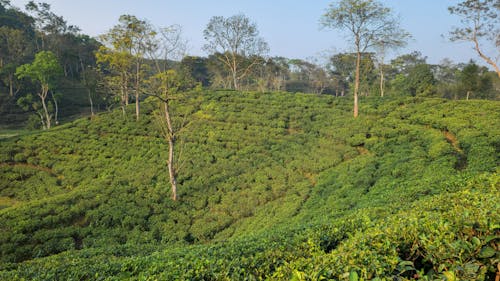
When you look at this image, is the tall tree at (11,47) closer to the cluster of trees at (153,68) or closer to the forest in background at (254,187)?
the cluster of trees at (153,68)

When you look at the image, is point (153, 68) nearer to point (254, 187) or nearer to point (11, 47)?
point (254, 187)

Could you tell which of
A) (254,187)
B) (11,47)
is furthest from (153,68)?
(11,47)

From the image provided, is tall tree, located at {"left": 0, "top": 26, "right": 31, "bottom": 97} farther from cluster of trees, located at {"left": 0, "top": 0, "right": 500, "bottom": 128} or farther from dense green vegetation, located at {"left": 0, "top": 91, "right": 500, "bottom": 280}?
dense green vegetation, located at {"left": 0, "top": 91, "right": 500, "bottom": 280}

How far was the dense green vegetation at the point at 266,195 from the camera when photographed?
Answer: 2.96m

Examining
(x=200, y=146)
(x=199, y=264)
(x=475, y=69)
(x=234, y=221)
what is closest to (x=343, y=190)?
(x=234, y=221)

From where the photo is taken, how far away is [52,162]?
16.5 m

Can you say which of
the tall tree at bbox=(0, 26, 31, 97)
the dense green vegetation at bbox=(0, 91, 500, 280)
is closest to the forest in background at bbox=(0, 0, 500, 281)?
the dense green vegetation at bbox=(0, 91, 500, 280)

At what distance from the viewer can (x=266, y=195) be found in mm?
11953

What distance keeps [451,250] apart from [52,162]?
1962 centimetres

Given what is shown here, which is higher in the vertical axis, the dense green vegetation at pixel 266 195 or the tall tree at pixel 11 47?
the tall tree at pixel 11 47

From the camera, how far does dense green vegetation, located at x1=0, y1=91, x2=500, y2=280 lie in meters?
2.96

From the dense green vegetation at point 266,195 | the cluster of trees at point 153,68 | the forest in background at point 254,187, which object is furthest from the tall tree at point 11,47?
the dense green vegetation at point 266,195

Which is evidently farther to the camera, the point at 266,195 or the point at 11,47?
the point at 11,47

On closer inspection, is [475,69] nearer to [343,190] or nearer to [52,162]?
[343,190]
